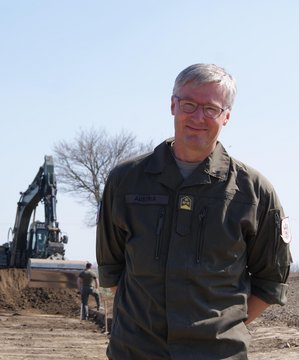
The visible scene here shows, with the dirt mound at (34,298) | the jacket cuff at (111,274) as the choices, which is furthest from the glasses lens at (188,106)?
the dirt mound at (34,298)

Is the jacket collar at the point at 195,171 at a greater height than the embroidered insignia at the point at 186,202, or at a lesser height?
greater

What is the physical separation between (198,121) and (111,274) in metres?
0.87

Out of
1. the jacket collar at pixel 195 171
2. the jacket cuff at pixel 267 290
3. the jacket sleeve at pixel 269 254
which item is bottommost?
the jacket cuff at pixel 267 290

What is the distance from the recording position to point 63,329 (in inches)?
1014

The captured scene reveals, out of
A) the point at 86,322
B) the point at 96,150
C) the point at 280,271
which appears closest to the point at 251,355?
the point at 280,271

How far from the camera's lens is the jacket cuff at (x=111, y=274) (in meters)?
4.76

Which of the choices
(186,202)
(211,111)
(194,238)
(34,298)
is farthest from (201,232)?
(34,298)

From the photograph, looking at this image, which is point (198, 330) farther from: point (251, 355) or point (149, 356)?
point (251, 355)

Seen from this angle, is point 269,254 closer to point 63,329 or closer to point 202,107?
point 202,107

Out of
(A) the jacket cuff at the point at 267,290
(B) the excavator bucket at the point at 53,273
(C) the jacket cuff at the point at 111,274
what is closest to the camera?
(A) the jacket cuff at the point at 267,290

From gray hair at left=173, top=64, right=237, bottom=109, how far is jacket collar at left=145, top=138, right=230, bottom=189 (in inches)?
9.3

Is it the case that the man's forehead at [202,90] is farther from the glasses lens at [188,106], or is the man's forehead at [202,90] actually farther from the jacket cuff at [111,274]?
the jacket cuff at [111,274]

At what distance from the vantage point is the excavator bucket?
36.6m

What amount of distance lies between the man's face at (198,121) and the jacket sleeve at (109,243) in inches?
16.8
